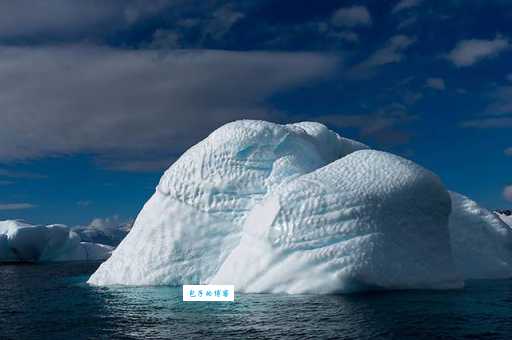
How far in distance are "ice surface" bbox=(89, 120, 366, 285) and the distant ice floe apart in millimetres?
51

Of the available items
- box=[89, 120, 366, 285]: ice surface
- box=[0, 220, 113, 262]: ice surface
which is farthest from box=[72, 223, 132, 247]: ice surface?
box=[89, 120, 366, 285]: ice surface

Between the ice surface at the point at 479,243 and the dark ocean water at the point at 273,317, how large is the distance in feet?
16.7

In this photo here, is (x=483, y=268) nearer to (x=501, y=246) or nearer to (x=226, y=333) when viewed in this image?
(x=501, y=246)

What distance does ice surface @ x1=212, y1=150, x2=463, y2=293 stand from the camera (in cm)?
2100

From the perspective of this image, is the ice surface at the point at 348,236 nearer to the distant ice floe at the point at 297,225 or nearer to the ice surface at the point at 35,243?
the distant ice floe at the point at 297,225

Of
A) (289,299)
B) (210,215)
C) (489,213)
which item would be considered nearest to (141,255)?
(210,215)

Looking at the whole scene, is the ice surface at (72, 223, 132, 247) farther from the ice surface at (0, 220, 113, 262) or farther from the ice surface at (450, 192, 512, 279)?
the ice surface at (450, 192, 512, 279)

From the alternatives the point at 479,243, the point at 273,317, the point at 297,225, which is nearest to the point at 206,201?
the point at 297,225

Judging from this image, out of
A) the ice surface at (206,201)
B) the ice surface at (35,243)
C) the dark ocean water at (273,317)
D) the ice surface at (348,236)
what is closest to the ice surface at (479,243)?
the dark ocean water at (273,317)

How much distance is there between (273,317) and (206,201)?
11632 mm

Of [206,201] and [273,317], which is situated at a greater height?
[206,201]

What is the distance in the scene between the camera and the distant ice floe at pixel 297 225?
2136 centimetres

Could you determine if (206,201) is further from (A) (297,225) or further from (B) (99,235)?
(B) (99,235)

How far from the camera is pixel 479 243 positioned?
28891mm
